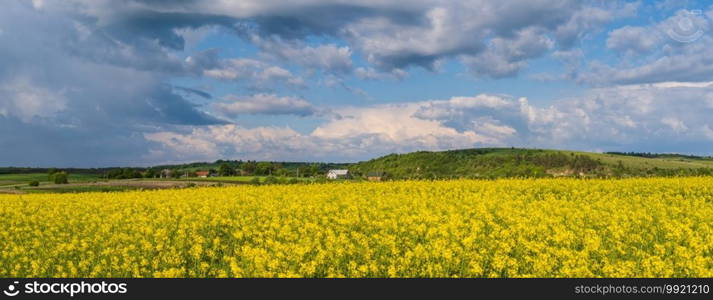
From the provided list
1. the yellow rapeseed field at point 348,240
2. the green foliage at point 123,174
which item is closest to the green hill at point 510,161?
the green foliage at point 123,174

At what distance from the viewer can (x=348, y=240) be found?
13.2 metres

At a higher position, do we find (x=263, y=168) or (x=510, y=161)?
(x=510, y=161)

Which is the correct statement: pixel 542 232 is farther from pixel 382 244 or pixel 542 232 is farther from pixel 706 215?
pixel 706 215

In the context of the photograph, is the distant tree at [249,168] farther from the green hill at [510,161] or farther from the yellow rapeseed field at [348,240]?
the yellow rapeseed field at [348,240]

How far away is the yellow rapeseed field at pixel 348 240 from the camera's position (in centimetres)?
1164

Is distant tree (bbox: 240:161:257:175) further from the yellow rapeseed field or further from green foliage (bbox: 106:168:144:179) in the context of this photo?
the yellow rapeseed field

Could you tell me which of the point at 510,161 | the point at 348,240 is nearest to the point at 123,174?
the point at 510,161

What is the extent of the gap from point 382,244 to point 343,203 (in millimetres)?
7313

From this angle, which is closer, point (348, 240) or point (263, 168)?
point (348, 240)

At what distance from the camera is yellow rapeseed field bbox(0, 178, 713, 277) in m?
11.6

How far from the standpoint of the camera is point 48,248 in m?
15.8

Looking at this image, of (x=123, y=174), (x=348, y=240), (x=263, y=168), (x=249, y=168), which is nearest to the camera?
(x=348, y=240)

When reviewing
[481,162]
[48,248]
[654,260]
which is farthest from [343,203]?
[481,162]

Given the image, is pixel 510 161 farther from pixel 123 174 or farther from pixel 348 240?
pixel 348 240
